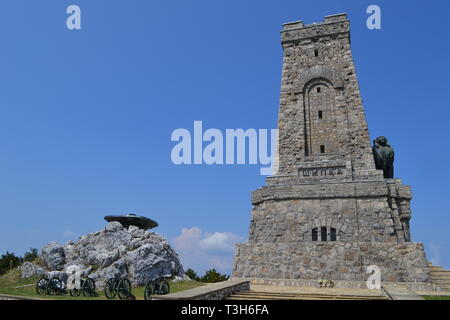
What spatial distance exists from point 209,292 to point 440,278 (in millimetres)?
12294

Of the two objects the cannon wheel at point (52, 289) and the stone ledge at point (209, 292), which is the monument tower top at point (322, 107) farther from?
the cannon wheel at point (52, 289)

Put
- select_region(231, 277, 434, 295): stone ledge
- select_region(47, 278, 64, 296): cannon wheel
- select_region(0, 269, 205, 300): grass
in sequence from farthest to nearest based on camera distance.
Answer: select_region(231, 277, 434, 295): stone ledge < select_region(0, 269, 205, 300): grass < select_region(47, 278, 64, 296): cannon wheel

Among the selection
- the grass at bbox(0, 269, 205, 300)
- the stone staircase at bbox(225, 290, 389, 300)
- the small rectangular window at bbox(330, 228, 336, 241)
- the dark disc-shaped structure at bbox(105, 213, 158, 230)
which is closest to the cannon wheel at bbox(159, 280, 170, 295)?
the grass at bbox(0, 269, 205, 300)

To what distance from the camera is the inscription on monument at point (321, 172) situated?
22.0 metres

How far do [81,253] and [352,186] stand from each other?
48.9 ft

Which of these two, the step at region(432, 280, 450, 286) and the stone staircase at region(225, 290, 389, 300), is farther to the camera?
the step at region(432, 280, 450, 286)

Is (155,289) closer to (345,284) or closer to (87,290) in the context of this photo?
(87,290)

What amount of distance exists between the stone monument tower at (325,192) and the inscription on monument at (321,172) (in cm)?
6

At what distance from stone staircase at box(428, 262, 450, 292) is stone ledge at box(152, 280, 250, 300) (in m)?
8.54

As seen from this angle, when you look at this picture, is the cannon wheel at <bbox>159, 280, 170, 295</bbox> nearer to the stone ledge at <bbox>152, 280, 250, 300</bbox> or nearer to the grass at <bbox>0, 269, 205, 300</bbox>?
the stone ledge at <bbox>152, 280, 250, 300</bbox>

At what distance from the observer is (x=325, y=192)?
826 inches

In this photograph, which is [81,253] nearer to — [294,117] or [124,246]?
[124,246]

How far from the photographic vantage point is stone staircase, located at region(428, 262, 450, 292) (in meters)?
15.6

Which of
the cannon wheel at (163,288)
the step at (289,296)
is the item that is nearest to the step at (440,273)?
the step at (289,296)
